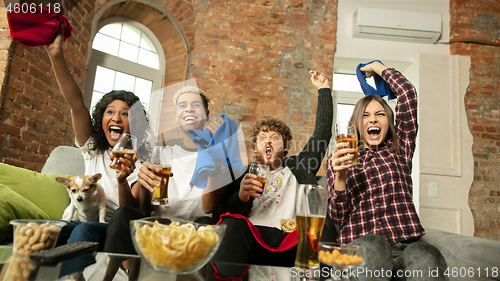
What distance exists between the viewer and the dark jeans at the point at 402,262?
105 cm

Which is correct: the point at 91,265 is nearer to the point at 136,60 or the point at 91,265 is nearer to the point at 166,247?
the point at 166,247

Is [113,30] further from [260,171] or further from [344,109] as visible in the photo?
[260,171]

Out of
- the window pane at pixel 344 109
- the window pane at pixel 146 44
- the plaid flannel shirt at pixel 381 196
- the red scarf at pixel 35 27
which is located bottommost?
the plaid flannel shirt at pixel 381 196

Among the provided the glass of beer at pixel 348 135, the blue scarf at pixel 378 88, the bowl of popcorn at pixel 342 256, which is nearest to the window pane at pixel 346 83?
the blue scarf at pixel 378 88

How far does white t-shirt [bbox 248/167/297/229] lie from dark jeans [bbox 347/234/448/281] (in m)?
0.50

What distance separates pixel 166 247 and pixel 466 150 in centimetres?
360

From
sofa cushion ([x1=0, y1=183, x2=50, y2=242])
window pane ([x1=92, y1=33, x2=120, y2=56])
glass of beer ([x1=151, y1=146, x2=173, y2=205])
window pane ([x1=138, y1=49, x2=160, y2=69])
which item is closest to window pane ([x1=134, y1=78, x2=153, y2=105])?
window pane ([x1=138, y1=49, x2=160, y2=69])

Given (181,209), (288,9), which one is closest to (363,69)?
(181,209)

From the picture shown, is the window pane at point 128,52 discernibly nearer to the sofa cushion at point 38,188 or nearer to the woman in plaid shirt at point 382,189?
the sofa cushion at point 38,188

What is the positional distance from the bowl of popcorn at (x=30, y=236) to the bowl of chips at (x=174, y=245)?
0.88 feet

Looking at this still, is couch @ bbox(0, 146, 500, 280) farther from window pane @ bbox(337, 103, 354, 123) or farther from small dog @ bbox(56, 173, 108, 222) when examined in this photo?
window pane @ bbox(337, 103, 354, 123)

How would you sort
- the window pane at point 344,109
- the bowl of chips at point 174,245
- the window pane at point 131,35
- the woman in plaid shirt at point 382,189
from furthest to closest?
the window pane at point 344,109, the window pane at point 131,35, the woman in plaid shirt at point 382,189, the bowl of chips at point 174,245

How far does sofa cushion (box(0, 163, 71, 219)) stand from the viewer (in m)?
1.52

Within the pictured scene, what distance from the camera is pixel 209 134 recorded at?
157cm
